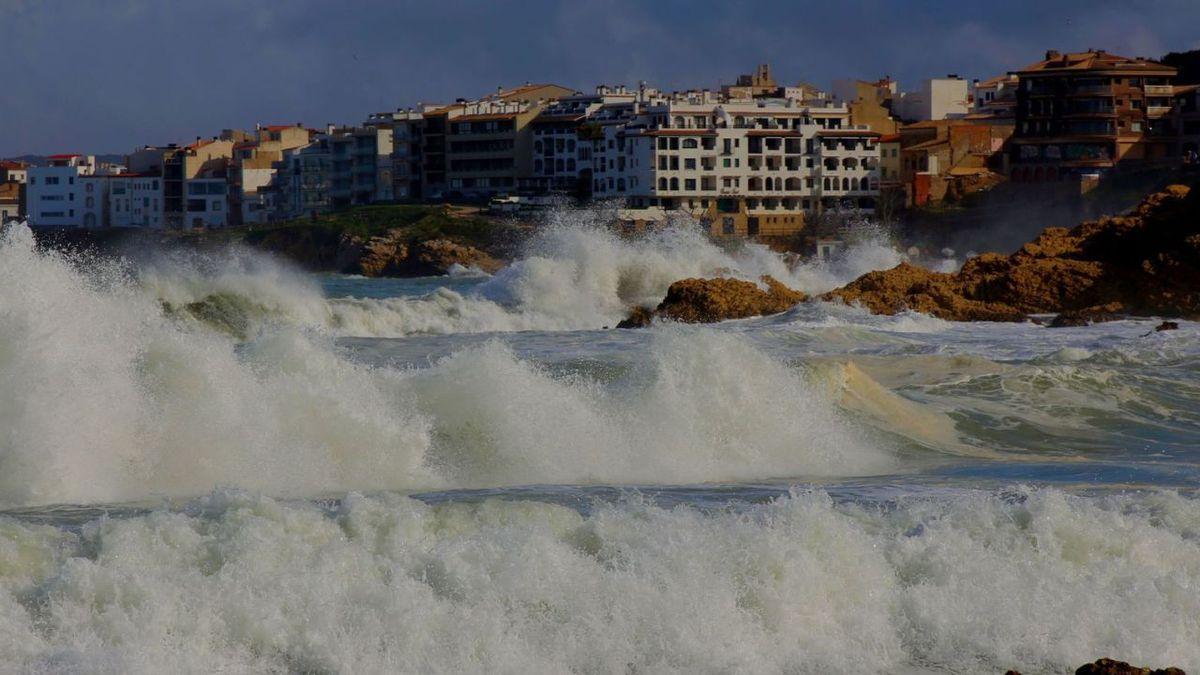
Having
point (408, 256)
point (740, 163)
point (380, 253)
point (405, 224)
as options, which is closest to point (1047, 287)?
point (408, 256)

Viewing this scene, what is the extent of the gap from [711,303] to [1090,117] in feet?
173

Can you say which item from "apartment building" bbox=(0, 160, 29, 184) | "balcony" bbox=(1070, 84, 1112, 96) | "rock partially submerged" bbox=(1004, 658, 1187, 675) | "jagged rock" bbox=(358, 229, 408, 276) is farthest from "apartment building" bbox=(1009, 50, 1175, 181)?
"rock partially submerged" bbox=(1004, 658, 1187, 675)

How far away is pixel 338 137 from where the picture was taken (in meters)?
106

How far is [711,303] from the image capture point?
1314 inches

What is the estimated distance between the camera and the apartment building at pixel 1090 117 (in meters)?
80.9

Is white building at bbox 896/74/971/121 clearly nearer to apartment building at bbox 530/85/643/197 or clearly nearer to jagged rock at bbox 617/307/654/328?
apartment building at bbox 530/85/643/197

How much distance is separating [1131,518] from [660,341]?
6513mm

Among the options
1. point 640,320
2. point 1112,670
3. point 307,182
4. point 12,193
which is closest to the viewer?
point 1112,670

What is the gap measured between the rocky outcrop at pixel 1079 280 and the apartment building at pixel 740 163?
159ft

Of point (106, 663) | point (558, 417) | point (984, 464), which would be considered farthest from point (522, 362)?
point (106, 663)

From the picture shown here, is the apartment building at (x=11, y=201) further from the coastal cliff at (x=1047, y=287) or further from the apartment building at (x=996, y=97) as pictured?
the coastal cliff at (x=1047, y=287)

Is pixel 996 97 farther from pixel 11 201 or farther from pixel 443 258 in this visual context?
pixel 11 201

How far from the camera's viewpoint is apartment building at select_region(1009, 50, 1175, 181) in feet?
265

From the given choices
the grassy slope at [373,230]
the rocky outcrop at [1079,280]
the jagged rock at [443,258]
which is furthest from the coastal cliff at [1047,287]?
the grassy slope at [373,230]
